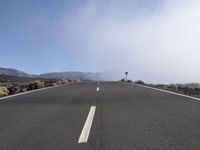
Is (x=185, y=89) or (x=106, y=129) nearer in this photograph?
(x=106, y=129)

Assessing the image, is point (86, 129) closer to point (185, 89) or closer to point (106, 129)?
point (106, 129)

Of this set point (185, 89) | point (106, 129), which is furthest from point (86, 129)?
point (185, 89)

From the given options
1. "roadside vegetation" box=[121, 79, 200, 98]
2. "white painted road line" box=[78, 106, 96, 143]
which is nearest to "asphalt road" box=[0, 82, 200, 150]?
"white painted road line" box=[78, 106, 96, 143]

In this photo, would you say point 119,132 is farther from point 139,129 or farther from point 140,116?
point 140,116

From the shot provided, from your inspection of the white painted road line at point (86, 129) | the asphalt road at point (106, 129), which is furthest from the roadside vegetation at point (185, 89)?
the white painted road line at point (86, 129)

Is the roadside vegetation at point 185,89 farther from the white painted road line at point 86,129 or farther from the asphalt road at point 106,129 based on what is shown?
the white painted road line at point 86,129

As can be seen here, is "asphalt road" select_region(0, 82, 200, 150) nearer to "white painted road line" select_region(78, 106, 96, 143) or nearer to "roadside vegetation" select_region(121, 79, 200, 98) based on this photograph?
"white painted road line" select_region(78, 106, 96, 143)

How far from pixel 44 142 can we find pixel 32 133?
2.76ft

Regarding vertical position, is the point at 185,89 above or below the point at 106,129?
above

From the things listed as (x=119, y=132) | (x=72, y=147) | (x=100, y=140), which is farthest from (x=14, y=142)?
(x=119, y=132)

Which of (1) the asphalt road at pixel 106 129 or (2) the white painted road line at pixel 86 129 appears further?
(2) the white painted road line at pixel 86 129

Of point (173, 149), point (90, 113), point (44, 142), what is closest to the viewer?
point (173, 149)

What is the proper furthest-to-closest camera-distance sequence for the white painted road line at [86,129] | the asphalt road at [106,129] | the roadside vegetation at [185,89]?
1. the roadside vegetation at [185,89]
2. the white painted road line at [86,129]
3. the asphalt road at [106,129]

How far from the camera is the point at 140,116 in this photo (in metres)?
7.45
